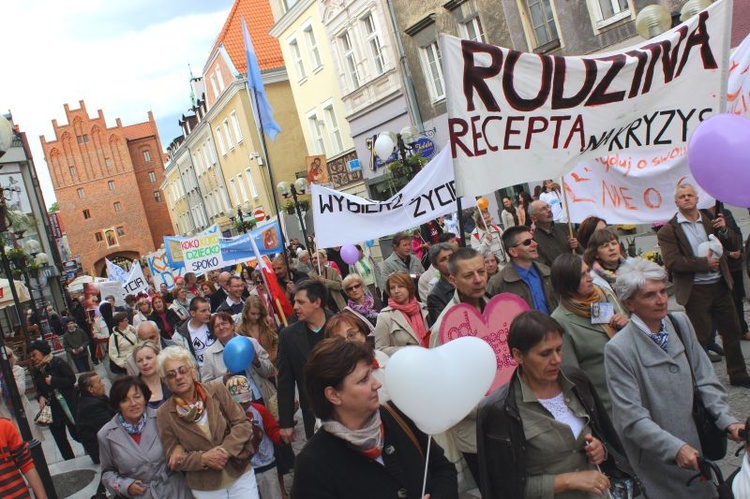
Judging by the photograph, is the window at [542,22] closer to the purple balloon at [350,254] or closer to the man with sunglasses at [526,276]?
the purple balloon at [350,254]

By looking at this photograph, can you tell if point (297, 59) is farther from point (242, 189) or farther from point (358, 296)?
point (358, 296)

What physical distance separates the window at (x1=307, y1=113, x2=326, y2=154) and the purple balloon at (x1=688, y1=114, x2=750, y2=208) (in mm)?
27879

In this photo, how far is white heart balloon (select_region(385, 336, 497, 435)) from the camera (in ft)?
9.12

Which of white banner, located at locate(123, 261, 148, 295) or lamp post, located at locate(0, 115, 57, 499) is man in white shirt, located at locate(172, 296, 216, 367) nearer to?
lamp post, located at locate(0, 115, 57, 499)

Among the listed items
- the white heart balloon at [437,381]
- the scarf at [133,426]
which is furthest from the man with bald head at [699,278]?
the scarf at [133,426]

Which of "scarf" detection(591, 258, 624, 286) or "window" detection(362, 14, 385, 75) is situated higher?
"window" detection(362, 14, 385, 75)

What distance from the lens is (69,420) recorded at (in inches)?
398

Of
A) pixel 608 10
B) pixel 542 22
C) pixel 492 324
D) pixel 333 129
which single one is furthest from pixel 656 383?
pixel 333 129

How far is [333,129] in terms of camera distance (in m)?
30.5

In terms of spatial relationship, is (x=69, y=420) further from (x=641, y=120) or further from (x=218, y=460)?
(x=641, y=120)

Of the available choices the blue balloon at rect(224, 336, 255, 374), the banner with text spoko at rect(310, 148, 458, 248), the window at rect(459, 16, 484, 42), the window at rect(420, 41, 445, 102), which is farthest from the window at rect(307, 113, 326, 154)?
the blue balloon at rect(224, 336, 255, 374)

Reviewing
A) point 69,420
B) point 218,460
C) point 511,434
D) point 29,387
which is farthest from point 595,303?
point 29,387

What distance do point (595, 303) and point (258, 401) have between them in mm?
3144

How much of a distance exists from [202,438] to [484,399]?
7.04 feet
